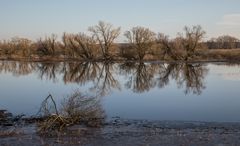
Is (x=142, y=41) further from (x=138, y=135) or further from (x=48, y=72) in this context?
(x=138, y=135)

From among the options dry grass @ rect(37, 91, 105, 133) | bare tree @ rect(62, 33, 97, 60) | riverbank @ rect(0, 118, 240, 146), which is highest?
bare tree @ rect(62, 33, 97, 60)

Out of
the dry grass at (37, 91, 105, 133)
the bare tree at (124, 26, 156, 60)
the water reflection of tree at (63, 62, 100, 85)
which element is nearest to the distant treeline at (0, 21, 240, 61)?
the bare tree at (124, 26, 156, 60)

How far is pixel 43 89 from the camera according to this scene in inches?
1052

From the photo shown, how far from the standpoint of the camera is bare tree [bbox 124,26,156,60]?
2613 inches

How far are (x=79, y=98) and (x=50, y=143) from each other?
327 centimetres

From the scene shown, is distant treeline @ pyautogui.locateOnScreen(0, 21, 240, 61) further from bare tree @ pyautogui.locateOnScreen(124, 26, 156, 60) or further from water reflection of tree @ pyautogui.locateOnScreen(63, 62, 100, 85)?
water reflection of tree @ pyautogui.locateOnScreen(63, 62, 100, 85)

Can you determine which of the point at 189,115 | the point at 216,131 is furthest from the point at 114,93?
the point at 216,131

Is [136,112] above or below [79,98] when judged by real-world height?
below

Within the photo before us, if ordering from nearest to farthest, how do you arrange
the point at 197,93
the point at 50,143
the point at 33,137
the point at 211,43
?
the point at 50,143 → the point at 33,137 → the point at 197,93 → the point at 211,43

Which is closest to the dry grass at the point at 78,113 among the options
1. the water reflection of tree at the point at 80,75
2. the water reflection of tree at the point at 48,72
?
the water reflection of tree at the point at 80,75

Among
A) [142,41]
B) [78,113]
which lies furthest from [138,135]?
[142,41]

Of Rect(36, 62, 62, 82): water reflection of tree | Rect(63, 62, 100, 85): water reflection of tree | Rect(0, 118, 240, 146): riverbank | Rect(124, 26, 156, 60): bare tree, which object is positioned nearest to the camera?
Rect(0, 118, 240, 146): riverbank

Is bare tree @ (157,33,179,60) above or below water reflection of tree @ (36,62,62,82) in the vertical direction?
above

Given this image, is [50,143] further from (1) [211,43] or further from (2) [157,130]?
(1) [211,43]
